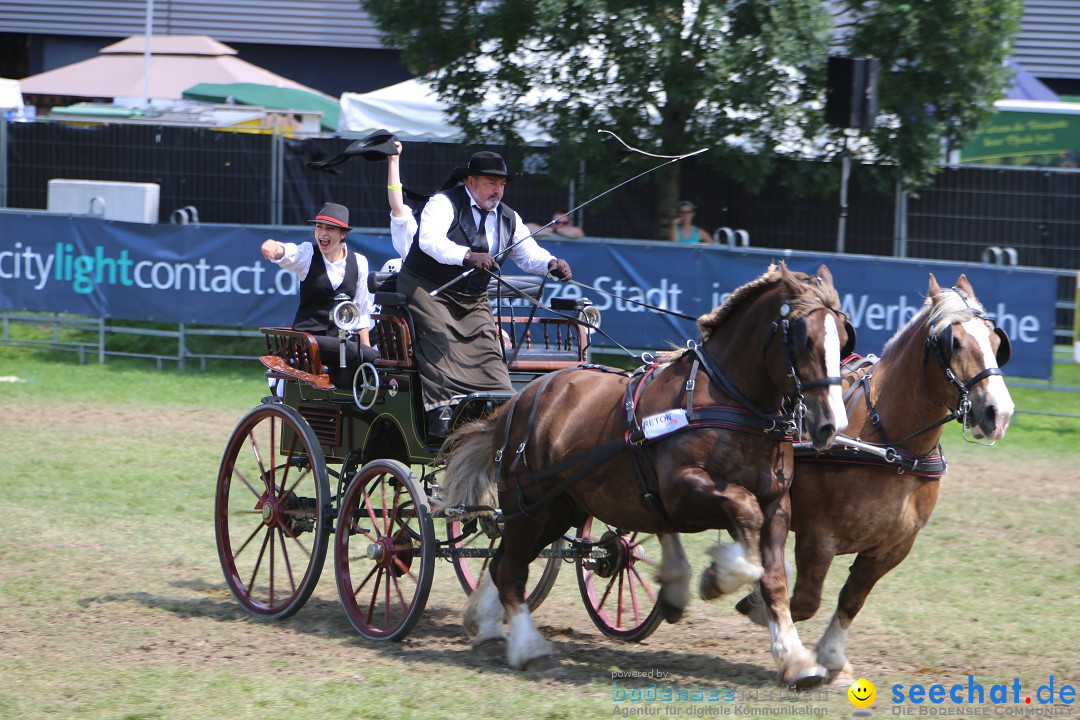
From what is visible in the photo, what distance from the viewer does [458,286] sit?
6500mm

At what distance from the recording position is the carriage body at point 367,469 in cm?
638

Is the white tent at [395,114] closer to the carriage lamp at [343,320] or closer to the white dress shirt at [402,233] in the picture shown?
the white dress shirt at [402,233]

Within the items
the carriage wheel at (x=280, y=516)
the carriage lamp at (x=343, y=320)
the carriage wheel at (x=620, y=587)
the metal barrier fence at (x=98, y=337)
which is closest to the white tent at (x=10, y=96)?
the metal barrier fence at (x=98, y=337)

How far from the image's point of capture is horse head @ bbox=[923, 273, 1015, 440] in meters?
5.32

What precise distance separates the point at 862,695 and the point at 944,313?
1.60 m

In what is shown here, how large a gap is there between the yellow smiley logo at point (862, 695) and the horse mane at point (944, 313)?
145 centimetres

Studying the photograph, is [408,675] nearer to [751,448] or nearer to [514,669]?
[514,669]

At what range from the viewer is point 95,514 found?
8.80 m

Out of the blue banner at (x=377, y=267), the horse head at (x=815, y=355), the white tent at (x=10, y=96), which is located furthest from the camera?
the white tent at (x=10, y=96)

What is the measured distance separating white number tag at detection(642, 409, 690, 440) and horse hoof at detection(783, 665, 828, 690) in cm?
105

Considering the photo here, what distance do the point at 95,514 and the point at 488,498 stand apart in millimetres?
3676

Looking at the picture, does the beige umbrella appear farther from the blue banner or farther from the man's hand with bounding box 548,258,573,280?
the man's hand with bounding box 548,258,573,280

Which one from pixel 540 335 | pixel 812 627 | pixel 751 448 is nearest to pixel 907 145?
pixel 540 335

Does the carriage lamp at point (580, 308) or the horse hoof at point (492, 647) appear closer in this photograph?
the horse hoof at point (492, 647)
